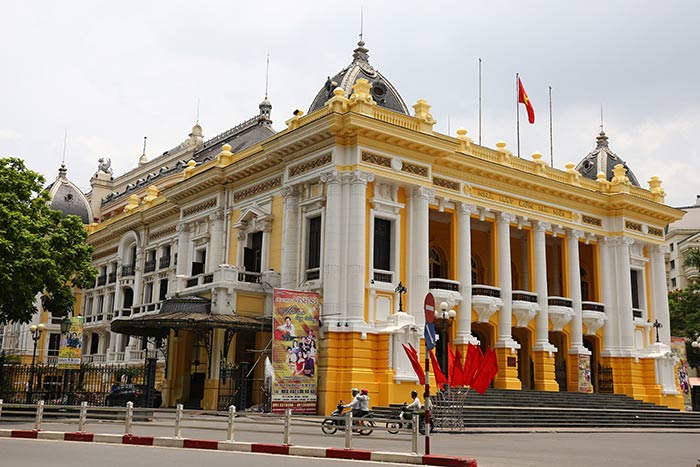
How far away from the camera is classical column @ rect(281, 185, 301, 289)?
101 feet

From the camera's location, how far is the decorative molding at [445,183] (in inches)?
1275

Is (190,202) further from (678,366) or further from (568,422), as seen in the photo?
(678,366)

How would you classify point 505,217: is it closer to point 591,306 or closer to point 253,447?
point 591,306

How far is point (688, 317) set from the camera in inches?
2104

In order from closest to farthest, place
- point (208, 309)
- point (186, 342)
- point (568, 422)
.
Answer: point (568, 422) → point (208, 309) → point (186, 342)

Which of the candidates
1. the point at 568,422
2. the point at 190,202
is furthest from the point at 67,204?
the point at 568,422

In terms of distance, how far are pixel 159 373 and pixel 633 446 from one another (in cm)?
2669

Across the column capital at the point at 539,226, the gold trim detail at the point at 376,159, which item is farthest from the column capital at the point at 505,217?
the gold trim detail at the point at 376,159

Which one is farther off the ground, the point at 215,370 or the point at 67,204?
the point at 67,204

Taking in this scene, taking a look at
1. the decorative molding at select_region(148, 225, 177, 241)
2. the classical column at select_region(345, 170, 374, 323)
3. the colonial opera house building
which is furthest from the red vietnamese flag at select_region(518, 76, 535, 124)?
the decorative molding at select_region(148, 225, 177, 241)

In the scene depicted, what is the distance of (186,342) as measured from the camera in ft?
111

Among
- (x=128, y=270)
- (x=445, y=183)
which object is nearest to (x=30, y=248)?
(x=445, y=183)

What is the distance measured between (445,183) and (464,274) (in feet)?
13.2

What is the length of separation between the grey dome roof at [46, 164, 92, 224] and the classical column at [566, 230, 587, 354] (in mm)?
38645
